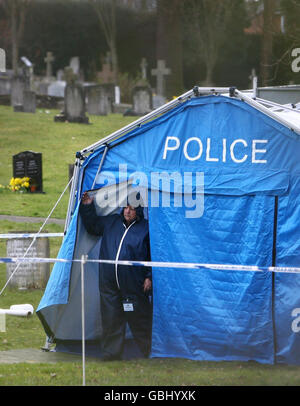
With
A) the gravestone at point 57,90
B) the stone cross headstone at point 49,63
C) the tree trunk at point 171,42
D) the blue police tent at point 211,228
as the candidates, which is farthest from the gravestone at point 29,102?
the blue police tent at point 211,228

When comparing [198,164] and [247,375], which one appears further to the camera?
[198,164]

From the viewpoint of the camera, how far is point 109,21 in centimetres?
4766

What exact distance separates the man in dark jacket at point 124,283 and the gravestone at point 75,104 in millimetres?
19111

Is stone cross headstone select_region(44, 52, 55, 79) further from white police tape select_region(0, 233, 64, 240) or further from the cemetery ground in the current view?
white police tape select_region(0, 233, 64, 240)

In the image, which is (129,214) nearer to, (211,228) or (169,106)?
(211,228)

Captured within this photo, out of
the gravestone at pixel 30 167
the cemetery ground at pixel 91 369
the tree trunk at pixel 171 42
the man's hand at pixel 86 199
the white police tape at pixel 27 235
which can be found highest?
the tree trunk at pixel 171 42

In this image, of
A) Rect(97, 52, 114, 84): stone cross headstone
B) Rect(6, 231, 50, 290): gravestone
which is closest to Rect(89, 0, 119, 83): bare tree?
Rect(97, 52, 114, 84): stone cross headstone

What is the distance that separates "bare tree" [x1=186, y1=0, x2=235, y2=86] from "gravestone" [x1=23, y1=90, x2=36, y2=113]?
57.5ft

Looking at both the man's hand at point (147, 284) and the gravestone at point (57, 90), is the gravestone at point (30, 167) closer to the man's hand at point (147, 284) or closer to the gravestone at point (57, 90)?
the man's hand at point (147, 284)

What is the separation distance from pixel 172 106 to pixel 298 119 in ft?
4.85

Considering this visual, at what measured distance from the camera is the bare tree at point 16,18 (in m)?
46.1

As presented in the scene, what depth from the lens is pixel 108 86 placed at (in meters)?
36.3
